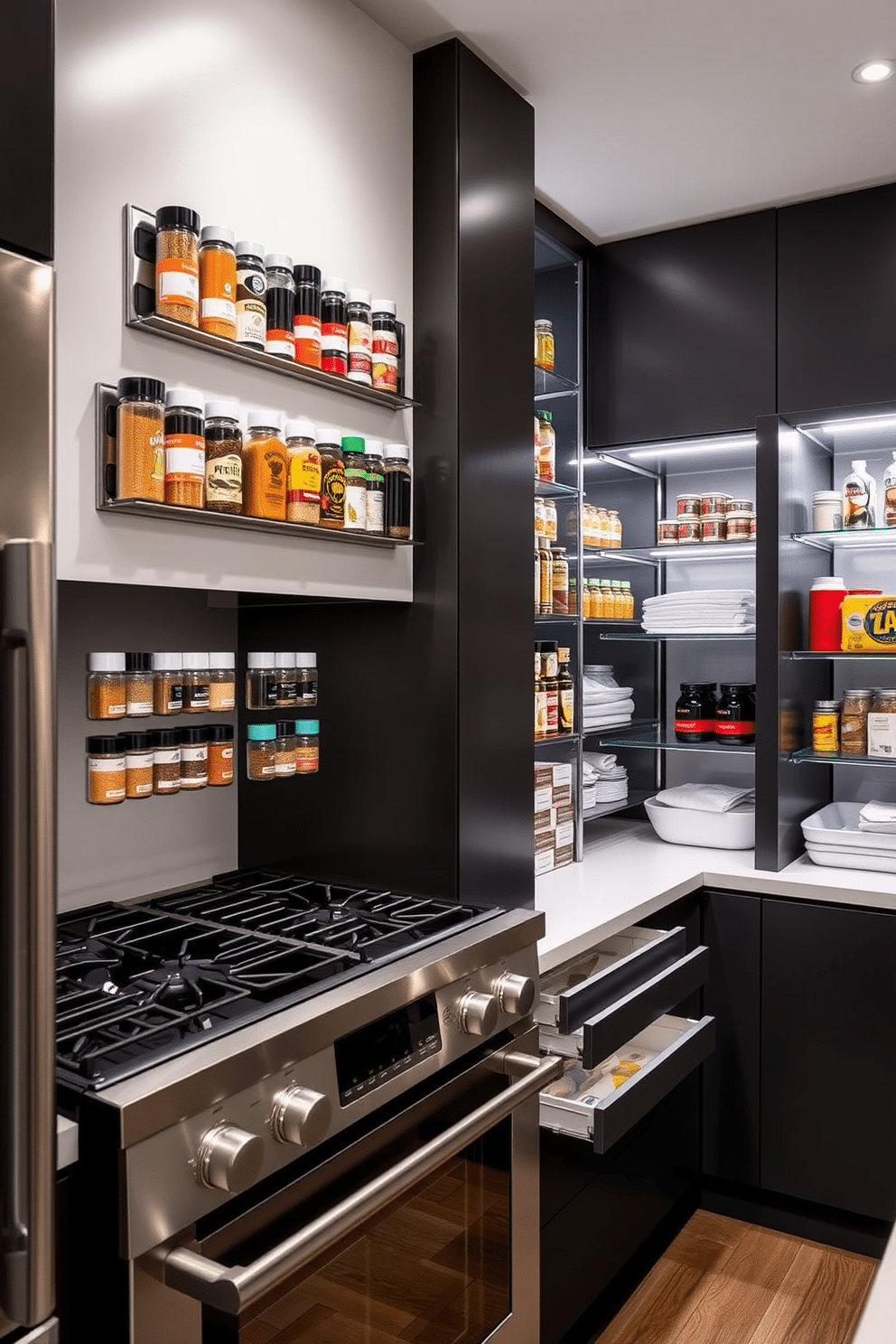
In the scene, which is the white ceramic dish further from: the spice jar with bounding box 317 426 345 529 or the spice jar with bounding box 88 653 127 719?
the spice jar with bounding box 88 653 127 719

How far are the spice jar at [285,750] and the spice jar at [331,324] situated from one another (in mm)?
602

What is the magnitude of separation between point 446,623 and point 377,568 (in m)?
0.16

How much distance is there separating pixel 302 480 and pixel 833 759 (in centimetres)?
171

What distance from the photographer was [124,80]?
1381 mm

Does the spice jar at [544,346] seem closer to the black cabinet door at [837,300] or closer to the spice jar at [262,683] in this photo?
the black cabinet door at [837,300]

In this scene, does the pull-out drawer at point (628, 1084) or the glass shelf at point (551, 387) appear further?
the glass shelf at point (551, 387)

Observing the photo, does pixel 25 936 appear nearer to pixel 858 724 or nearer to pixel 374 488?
pixel 374 488

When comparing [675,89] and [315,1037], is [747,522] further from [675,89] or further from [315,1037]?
[315,1037]

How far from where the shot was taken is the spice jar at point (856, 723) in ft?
8.76

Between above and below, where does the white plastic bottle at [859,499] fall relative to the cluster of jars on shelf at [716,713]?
above

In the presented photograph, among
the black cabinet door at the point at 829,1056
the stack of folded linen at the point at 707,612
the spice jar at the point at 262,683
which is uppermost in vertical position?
the stack of folded linen at the point at 707,612

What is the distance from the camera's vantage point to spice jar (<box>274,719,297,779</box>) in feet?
5.63

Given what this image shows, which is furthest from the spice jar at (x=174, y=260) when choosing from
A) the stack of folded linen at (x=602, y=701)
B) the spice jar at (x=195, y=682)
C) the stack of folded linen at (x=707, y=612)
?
the stack of folded linen at (x=707, y=612)

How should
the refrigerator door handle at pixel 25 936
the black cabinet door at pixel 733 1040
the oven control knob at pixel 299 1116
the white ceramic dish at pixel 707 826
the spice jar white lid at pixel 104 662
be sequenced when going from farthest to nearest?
the white ceramic dish at pixel 707 826 → the black cabinet door at pixel 733 1040 → the spice jar white lid at pixel 104 662 → the oven control knob at pixel 299 1116 → the refrigerator door handle at pixel 25 936
